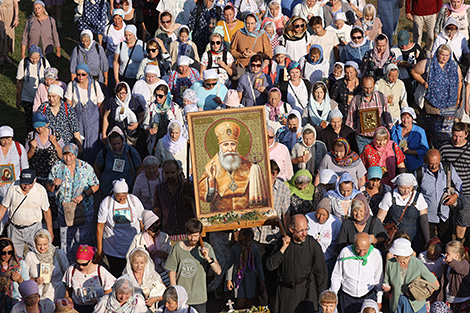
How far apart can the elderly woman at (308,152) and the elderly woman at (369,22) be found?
4.70 meters

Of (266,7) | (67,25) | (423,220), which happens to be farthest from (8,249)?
(67,25)

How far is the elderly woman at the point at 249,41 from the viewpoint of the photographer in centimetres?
1750

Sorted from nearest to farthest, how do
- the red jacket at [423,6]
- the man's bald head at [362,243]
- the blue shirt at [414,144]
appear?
the man's bald head at [362,243] < the blue shirt at [414,144] < the red jacket at [423,6]

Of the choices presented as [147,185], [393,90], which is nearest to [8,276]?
[147,185]

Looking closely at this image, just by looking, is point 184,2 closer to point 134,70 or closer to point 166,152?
point 134,70

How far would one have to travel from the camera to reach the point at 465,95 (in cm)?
1658

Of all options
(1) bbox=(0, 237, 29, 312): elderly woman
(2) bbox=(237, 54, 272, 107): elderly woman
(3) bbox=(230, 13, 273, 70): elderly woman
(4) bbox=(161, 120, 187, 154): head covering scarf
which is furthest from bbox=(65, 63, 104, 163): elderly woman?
(1) bbox=(0, 237, 29, 312): elderly woman

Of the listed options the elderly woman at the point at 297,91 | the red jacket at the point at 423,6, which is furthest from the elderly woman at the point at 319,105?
the red jacket at the point at 423,6

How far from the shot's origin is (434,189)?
45.1 feet

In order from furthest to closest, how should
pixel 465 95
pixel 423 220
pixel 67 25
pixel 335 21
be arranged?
pixel 67 25, pixel 335 21, pixel 465 95, pixel 423 220

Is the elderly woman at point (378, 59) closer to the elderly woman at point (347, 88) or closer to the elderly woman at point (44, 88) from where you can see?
the elderly woman at point (347, 88)

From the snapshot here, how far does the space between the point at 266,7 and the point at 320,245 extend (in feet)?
30.5

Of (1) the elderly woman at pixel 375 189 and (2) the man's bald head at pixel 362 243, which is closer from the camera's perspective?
(2) the man's bald head at pixel 362 243

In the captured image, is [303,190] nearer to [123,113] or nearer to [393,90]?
[393,90]
